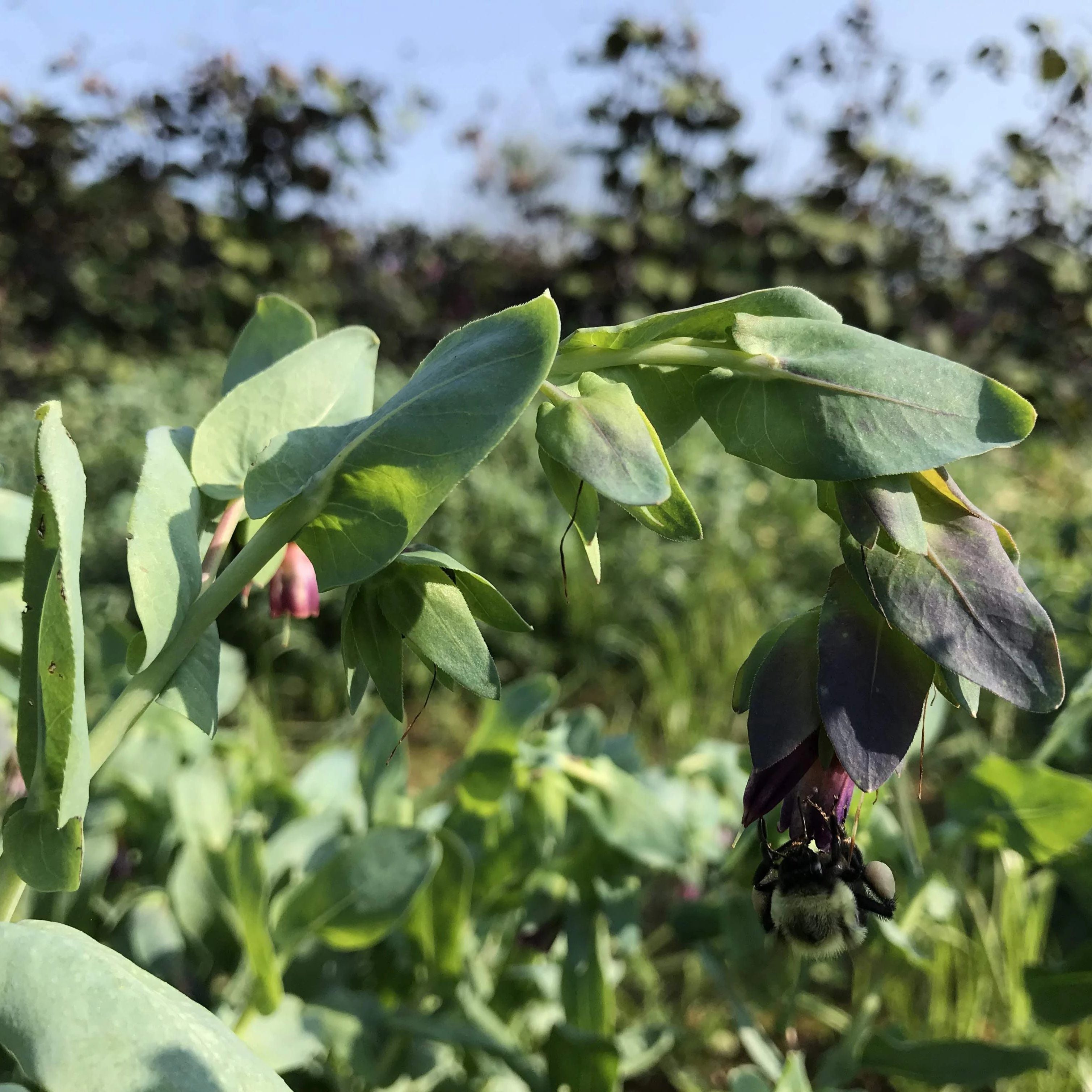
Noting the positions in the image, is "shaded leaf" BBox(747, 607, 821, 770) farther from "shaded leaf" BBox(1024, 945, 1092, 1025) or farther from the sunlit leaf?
"shaded leaf" BBox(1024, 945, 1092, 1025)

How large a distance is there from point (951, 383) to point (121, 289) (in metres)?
5.01

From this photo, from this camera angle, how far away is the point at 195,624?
53 centimetres

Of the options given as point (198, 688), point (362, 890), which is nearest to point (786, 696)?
point (198, 688)

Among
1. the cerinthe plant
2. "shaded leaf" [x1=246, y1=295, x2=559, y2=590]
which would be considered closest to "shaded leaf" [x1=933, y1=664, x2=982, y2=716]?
the cerinthe plant

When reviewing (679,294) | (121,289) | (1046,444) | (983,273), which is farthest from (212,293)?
(1046,444)

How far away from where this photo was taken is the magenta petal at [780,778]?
1.55ft

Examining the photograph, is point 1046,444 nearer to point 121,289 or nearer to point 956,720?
point 956,720

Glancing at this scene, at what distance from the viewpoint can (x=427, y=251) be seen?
5434 millimetres

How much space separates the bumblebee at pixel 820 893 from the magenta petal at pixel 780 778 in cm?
4

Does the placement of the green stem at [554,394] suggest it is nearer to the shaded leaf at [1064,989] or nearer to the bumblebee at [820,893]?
the bumblebee at [820,893]

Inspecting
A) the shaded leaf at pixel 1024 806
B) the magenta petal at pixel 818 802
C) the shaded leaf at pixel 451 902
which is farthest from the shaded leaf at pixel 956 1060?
the magenta petal at pixel 818 802

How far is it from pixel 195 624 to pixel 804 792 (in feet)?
1.09

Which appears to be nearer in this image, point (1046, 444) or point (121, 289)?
point (121, 289)

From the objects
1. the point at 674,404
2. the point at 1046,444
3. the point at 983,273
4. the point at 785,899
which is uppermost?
the point at 674,404
